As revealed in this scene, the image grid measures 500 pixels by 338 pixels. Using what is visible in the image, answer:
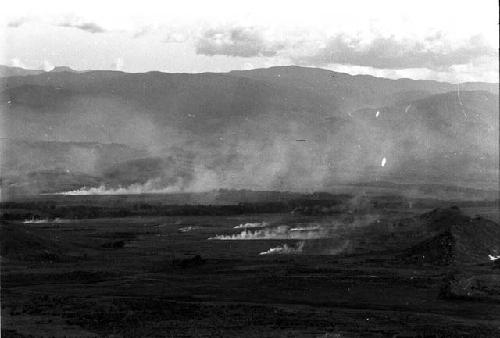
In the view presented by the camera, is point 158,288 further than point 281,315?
Yes

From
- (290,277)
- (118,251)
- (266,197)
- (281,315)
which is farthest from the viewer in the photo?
(266,197)

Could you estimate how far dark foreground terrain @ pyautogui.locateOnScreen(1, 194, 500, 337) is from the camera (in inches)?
2012

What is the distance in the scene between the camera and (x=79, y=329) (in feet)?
164

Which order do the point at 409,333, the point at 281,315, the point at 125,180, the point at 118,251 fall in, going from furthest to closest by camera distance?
1. the point at 125,180
2. the point at 118,251
3. the point at 281,315
4. the point at 409,333

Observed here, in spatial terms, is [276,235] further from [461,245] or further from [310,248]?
[461,245]

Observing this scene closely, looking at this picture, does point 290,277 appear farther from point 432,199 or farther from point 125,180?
point 125,180

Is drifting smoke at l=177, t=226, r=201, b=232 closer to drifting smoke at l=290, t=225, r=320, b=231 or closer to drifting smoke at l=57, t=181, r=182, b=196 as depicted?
drifting smoke at l=290, t=225, r=320, b=231

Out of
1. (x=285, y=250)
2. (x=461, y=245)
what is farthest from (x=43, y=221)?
(x=461, y=245)

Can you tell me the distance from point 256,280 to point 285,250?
19.8 meters

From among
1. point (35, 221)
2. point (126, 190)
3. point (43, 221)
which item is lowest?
point (126, 190)

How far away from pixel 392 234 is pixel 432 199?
66.0m

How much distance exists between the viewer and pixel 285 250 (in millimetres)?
87375

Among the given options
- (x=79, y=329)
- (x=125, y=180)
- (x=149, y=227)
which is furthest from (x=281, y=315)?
(x=125, y=180)

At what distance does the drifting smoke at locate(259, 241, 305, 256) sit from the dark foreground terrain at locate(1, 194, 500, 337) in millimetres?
184
